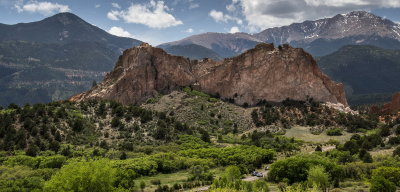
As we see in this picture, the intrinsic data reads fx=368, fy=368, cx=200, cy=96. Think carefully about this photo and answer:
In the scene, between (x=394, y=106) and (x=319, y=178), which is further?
(x=394, y=106)

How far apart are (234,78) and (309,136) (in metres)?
40.2

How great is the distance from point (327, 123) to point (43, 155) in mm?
84758

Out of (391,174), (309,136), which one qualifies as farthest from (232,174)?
(309,136)

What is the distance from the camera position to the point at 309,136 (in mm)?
109875

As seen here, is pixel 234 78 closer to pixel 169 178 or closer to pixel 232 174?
pixel 169 178

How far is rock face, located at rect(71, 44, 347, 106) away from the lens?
133 meters

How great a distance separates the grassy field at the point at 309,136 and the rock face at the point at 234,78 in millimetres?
19970

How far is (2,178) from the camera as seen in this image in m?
60.5

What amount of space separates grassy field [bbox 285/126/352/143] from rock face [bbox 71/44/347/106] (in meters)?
20.0

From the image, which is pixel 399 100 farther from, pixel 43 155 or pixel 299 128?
pixel 43 155

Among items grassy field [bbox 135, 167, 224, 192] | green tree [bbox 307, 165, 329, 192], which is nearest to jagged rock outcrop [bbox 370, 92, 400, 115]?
grassy field [bbox 135, 167, 224, 192]

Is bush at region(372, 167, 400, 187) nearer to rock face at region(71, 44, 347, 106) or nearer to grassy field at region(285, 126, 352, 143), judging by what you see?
grassy field at region(285, 126, 352, 143)

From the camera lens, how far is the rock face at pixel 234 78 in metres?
133

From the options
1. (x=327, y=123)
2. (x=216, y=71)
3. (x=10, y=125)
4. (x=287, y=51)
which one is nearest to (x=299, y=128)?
(x=327, y=123)
